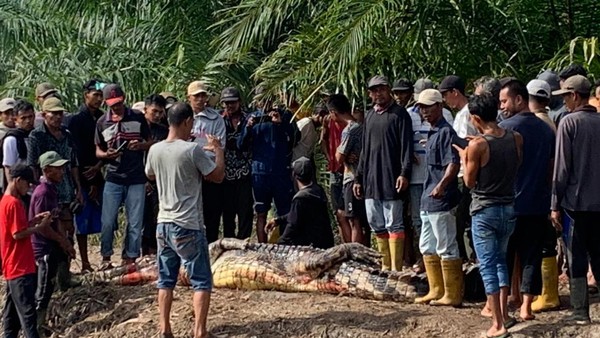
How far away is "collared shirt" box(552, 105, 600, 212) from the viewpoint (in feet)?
25.2

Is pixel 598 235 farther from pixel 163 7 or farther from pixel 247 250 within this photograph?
pixel 163 7

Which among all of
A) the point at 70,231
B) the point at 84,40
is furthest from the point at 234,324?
the point at 84,40

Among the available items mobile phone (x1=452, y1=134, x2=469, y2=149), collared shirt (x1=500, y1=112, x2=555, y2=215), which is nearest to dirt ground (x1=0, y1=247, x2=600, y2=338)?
collared shirt (x1=500, y1=112, x2=555, y2=215)

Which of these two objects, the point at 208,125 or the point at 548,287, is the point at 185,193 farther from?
the point at 548,287

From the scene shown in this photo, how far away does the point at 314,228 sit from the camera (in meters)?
10.2

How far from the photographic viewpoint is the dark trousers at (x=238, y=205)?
1073 centimetres

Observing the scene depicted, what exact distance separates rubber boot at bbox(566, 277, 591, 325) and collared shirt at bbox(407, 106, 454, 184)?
1726 mm

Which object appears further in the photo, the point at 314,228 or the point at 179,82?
the point at 179,82

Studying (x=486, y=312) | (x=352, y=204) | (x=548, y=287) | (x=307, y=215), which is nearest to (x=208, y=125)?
(x=307, y=215)

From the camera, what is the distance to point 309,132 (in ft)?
36.8

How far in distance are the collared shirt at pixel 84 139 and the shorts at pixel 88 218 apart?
0.61 ft

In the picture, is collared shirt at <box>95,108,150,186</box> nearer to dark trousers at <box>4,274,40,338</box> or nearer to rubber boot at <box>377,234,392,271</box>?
dark trousers at <box>4,274,40,338</box>

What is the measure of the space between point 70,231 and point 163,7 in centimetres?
530

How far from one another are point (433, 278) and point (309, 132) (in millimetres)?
2998
